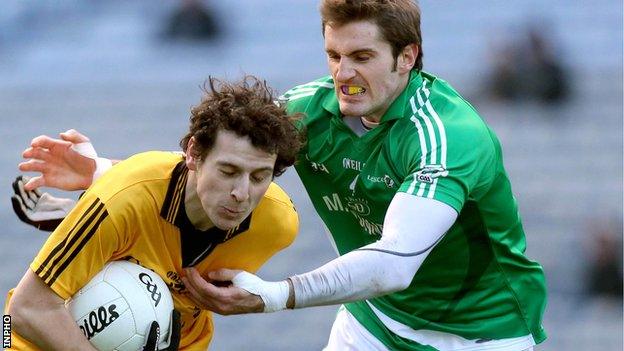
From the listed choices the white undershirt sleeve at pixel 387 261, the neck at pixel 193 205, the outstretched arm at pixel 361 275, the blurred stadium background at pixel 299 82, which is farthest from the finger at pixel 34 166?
the blurred stadium background at pixel 299 82

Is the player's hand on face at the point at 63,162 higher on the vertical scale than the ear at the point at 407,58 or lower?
lower

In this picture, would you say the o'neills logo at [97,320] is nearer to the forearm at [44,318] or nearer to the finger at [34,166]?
the forearm at [44,318]

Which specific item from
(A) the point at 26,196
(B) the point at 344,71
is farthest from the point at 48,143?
(B) the point at 344,71

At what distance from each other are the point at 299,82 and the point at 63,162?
6.90 meters

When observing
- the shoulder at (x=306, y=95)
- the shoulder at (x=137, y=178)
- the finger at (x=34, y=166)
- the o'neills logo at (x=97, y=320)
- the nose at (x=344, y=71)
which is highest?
the nose at (x=344, y=71)

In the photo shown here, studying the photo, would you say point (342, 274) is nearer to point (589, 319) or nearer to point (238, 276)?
point (238, 276)

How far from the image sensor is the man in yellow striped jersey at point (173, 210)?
4570mm

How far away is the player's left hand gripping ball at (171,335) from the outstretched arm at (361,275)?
179 millimetres

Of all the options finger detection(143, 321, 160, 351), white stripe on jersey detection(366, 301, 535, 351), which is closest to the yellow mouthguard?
white stripe on jersey detection(366, 301, 535, 351)

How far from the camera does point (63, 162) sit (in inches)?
220

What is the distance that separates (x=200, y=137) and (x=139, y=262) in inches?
22.0

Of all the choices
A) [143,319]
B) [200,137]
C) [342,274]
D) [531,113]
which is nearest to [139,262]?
[143,319]

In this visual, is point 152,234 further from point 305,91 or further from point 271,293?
point 305,91

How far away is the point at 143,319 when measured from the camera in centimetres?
462
